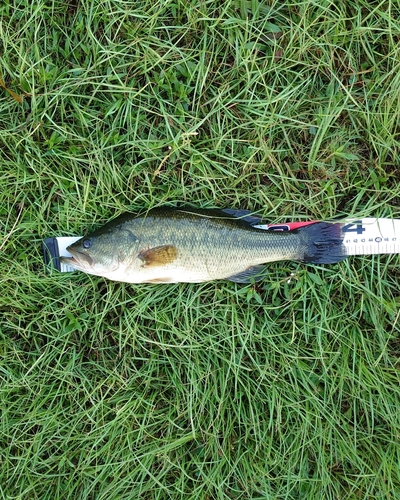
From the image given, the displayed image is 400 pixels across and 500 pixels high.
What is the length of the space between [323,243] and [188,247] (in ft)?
3.20

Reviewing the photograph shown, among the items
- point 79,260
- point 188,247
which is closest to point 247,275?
point 188,247

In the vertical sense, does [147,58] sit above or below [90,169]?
above

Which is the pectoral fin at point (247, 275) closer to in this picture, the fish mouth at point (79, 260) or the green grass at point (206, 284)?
the green grass at point (206, 284)

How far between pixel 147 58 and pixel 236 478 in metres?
3.13

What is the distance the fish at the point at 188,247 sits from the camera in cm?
261

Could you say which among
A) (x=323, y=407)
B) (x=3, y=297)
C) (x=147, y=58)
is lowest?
(x=323, y=407)

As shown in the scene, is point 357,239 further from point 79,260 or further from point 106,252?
point 79,260

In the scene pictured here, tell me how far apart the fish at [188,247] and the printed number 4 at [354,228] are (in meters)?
0.17

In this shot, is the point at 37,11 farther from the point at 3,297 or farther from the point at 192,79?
the point at 3,297

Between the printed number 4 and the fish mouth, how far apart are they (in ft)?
6.13

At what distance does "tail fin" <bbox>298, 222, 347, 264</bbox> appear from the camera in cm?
269

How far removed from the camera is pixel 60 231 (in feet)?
9.30

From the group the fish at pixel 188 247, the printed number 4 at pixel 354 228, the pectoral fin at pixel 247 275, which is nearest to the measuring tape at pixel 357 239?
the printed number 4 at pixel 354 228

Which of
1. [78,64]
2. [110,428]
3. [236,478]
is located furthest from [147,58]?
[236,478]
